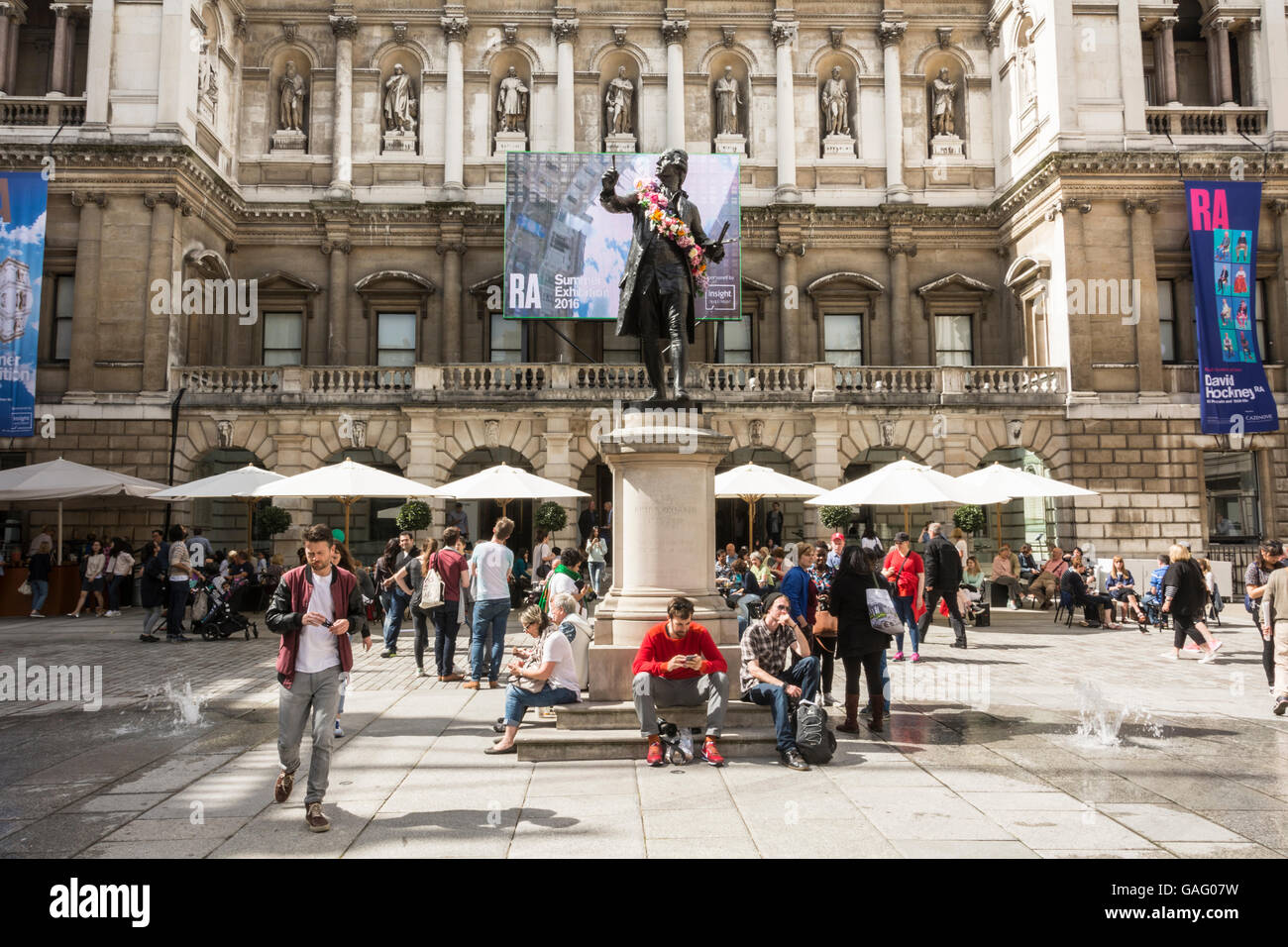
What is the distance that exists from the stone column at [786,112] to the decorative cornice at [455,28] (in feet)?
31.4

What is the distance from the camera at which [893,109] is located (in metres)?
28.7

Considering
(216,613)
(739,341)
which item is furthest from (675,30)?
(216,613)

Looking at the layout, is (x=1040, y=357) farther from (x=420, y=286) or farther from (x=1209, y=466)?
(x=420, y=286)

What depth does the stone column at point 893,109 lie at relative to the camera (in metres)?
28.4

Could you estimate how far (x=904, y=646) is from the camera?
49.1 feet

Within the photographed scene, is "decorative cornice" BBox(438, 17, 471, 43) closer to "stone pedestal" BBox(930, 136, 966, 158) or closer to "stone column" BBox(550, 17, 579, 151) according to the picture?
"stone column" BBox(550, 17, 579, 151)

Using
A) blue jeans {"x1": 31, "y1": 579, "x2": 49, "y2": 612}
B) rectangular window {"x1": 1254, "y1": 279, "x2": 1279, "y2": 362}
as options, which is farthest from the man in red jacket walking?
rectangular window {"x1": 1254, "y1": 279, "x2": 1279, "y2": 362}

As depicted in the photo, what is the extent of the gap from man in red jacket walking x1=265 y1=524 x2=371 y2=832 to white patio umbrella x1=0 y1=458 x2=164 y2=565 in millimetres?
16372

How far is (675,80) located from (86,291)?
17.9 metres

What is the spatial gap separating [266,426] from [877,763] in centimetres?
2132

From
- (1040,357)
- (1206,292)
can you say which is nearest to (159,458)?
(1040,357)

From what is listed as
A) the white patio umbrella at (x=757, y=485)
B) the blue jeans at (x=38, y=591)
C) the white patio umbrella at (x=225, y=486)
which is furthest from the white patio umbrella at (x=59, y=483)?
the white patio umbrella at (x=757, y=485)

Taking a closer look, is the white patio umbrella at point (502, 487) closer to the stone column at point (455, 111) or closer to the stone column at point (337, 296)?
the stone column at point (337, 296)

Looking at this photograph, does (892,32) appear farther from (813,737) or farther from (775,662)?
(813,737)
